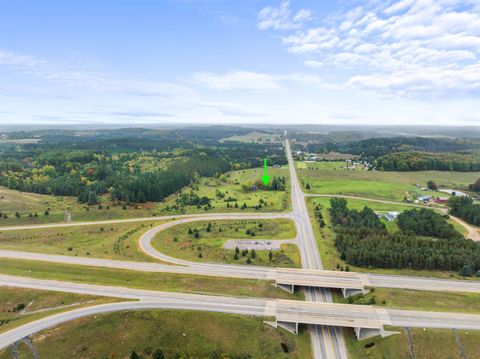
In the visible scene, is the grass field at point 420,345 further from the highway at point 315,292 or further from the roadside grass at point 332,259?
the roadside grass at point 332,259

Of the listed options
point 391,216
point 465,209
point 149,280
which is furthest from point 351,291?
point 465,209

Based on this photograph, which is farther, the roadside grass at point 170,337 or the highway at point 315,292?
the highway at point 315,292

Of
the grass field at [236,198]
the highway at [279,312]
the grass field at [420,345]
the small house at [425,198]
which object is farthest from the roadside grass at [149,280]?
the small house at [425,198]

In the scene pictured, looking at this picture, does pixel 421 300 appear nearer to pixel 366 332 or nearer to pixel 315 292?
pixel 366 332

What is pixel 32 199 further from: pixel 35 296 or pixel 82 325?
pixel 82 325

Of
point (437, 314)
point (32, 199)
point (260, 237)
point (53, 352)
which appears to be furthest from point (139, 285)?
point (32, 199)

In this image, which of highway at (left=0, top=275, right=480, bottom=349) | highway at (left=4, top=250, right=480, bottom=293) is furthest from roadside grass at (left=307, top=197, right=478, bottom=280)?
highway at (left=0, top=275, right=480, bottom=349)
